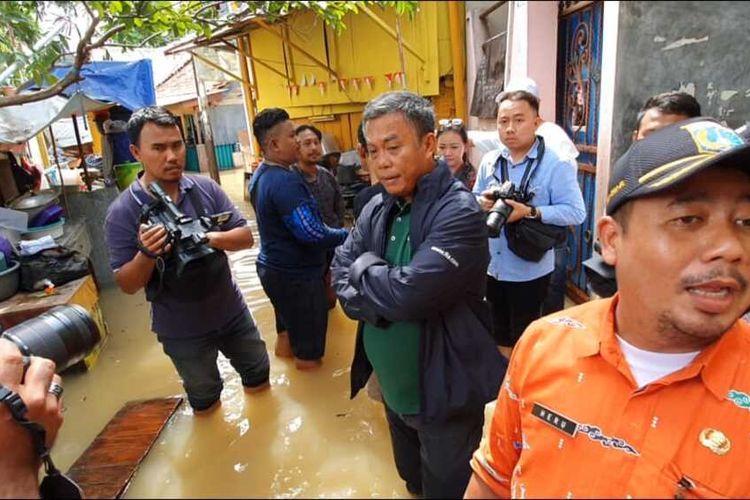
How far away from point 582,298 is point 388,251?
7.49 ft

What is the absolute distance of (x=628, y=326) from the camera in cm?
72

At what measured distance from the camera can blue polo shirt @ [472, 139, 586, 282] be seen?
1853 millimetres

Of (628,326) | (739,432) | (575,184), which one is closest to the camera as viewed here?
(739,432)

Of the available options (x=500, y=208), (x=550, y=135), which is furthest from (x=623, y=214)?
(x=550, y=135)

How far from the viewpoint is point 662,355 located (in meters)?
0.68

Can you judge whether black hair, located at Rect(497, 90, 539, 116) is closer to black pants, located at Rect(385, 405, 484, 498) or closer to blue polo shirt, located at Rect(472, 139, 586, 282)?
blue polo shirt, located at Rect(472, 139, 586, 282)

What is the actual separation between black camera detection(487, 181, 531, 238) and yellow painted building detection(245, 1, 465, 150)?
0.69 meters

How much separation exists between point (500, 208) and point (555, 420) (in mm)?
1097

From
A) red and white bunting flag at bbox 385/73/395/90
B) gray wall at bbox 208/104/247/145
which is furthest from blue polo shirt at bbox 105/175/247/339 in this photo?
gray wall at bbox 208/104/247/145

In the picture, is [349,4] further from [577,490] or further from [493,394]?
[577,490]

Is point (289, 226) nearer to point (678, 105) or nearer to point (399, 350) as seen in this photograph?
point (399, 350)

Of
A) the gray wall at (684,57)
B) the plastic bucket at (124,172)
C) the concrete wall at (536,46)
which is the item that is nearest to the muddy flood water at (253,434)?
the gray wall at (684,57)

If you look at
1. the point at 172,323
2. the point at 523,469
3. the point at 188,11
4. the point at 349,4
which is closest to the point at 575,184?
the point at 349,4

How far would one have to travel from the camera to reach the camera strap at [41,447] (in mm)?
692
